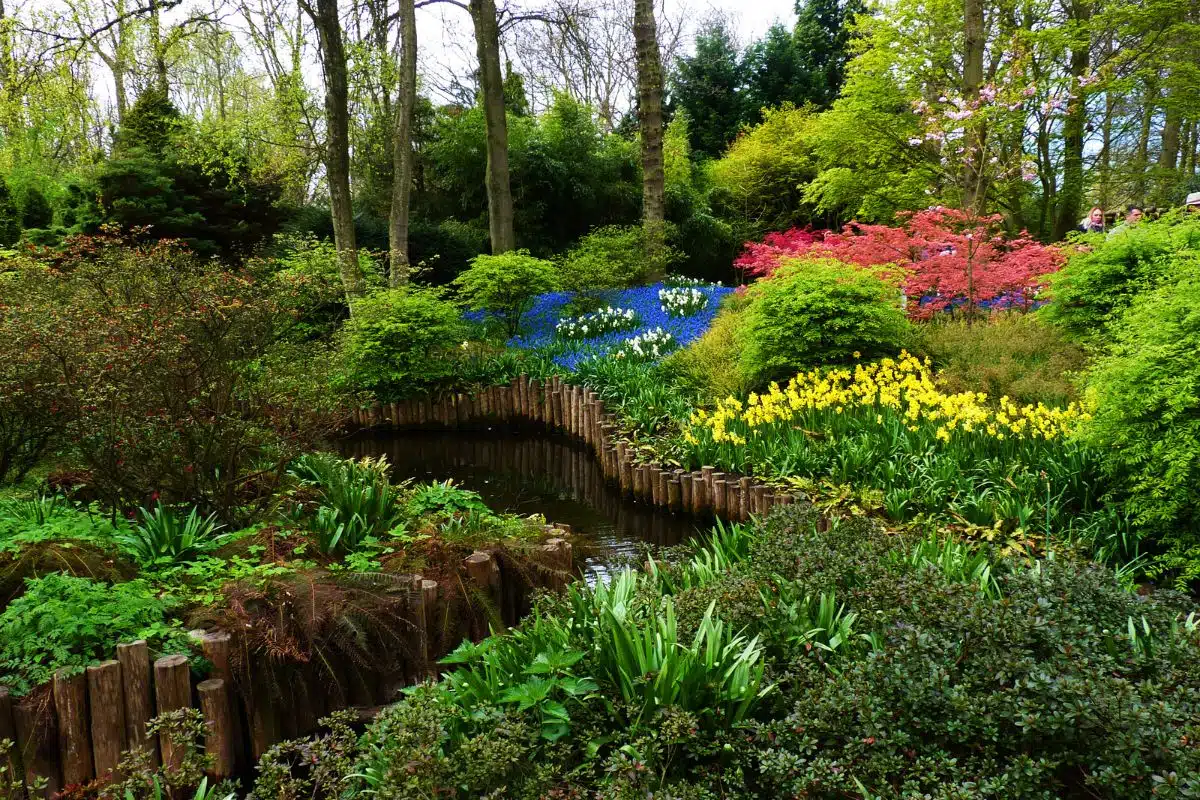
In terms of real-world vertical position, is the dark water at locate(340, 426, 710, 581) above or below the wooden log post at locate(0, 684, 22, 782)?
below

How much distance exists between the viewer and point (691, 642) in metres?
2.81

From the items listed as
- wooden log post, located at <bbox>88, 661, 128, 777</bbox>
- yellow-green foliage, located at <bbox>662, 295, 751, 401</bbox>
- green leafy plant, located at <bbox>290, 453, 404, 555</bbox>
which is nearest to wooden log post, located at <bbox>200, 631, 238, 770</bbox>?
wooden log post, located at <bbox>88, 661, 128, 777</bbox>

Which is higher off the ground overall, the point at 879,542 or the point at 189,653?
the point at 879,542

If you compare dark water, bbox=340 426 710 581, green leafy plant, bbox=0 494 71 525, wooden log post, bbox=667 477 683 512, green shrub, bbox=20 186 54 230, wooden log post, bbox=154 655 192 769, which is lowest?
dark water, bbox=340 426 710 581

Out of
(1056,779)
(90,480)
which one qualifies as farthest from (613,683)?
(90,480)

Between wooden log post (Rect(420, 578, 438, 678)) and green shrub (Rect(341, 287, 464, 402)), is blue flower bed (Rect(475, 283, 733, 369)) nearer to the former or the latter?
green shrub (Rect(341, 287, 464, 402))

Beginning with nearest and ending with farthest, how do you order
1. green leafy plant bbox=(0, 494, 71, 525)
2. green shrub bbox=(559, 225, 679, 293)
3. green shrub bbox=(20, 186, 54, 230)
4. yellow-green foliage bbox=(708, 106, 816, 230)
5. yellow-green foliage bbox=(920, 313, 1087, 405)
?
1. green leafy plant bbox=(0, 494, 71, 525)
2. yellow-green foliage bbox=(920, 313, 1087, 405)
3. green shrub bbox=(559, 225, 679, 293)
4. green shrub bbox=(20, 186, 54, 230)
5. yellow-green foliage bbox=(708, 106, 816, 230)

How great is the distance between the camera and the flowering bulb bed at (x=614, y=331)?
1094cm

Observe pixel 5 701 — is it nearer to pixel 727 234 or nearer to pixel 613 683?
pixel 613 683

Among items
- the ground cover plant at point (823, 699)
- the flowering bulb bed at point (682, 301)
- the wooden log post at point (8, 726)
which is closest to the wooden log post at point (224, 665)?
the ground cover plant at point (823, 699)

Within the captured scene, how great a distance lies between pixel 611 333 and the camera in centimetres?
1178

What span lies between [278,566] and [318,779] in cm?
205

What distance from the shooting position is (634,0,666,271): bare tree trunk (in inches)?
520

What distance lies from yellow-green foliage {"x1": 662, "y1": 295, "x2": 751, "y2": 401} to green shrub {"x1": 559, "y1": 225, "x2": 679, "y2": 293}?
295cm
